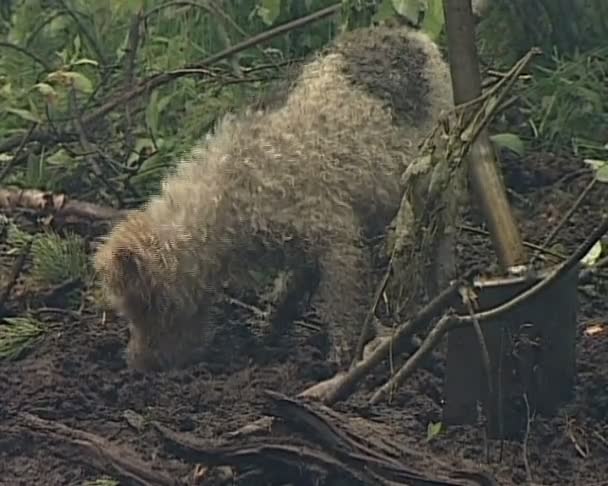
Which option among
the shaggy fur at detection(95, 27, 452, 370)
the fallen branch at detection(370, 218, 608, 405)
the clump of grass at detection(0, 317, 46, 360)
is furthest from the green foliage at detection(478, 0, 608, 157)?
the fallen branch at detection(370, 218, 608, 405)

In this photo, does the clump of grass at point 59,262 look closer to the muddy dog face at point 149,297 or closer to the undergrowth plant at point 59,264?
the undergrowth plant at point 59,264

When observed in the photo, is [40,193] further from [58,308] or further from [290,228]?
[290,228]

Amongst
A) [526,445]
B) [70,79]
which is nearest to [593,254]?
[526,445]

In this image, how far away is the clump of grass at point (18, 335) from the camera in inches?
173

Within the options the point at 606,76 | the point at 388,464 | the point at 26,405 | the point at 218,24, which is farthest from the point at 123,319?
the point at 606,76

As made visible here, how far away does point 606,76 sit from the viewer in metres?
5.97

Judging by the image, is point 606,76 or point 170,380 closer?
point 170,380

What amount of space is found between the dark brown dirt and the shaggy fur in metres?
0.15

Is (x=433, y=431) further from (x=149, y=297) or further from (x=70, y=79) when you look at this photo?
(x=70, y=79)

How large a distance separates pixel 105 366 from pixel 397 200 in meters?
1.09

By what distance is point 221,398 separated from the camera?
3883 millimetres

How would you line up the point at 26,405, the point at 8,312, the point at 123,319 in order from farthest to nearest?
the point at 8,312
the point at 123,319
the point at 26,405

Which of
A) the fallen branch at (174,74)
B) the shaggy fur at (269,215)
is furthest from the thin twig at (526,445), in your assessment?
the fallen branch at (174,74)

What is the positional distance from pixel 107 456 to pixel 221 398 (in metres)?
0.58
